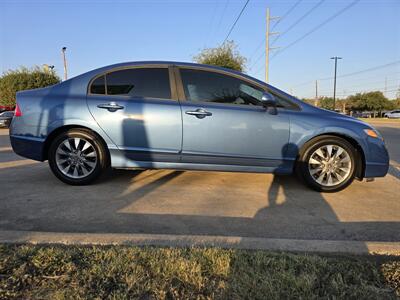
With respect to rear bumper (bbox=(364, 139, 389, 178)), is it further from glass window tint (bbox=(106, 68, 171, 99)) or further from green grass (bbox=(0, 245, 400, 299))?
glass window tint (bbox=(106, 68, 171, 99))

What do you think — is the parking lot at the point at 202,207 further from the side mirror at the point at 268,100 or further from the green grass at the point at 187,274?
the side mirror at the point at 268,100

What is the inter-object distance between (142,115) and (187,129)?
614 mm

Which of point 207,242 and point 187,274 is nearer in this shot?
point 187,274

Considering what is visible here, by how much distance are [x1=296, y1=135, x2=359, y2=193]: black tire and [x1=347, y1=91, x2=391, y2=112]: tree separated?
288ft

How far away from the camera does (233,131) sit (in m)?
4.25

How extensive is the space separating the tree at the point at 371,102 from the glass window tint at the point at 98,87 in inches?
3503

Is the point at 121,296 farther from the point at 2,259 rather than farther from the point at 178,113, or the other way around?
the point at 178,113

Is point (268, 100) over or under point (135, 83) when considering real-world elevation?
under

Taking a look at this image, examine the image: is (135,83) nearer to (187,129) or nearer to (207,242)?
(187,129)

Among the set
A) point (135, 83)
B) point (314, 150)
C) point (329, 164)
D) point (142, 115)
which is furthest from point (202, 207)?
point (135, 83)

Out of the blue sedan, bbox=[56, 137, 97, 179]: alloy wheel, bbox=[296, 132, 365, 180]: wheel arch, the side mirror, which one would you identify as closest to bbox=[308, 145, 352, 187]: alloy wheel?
the blue sedan

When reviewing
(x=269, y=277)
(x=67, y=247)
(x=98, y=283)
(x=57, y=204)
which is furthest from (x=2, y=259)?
(x=269, y=277)

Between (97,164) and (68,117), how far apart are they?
2.38 ft


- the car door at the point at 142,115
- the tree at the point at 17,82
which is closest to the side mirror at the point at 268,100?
the car door at the point at 142,115
